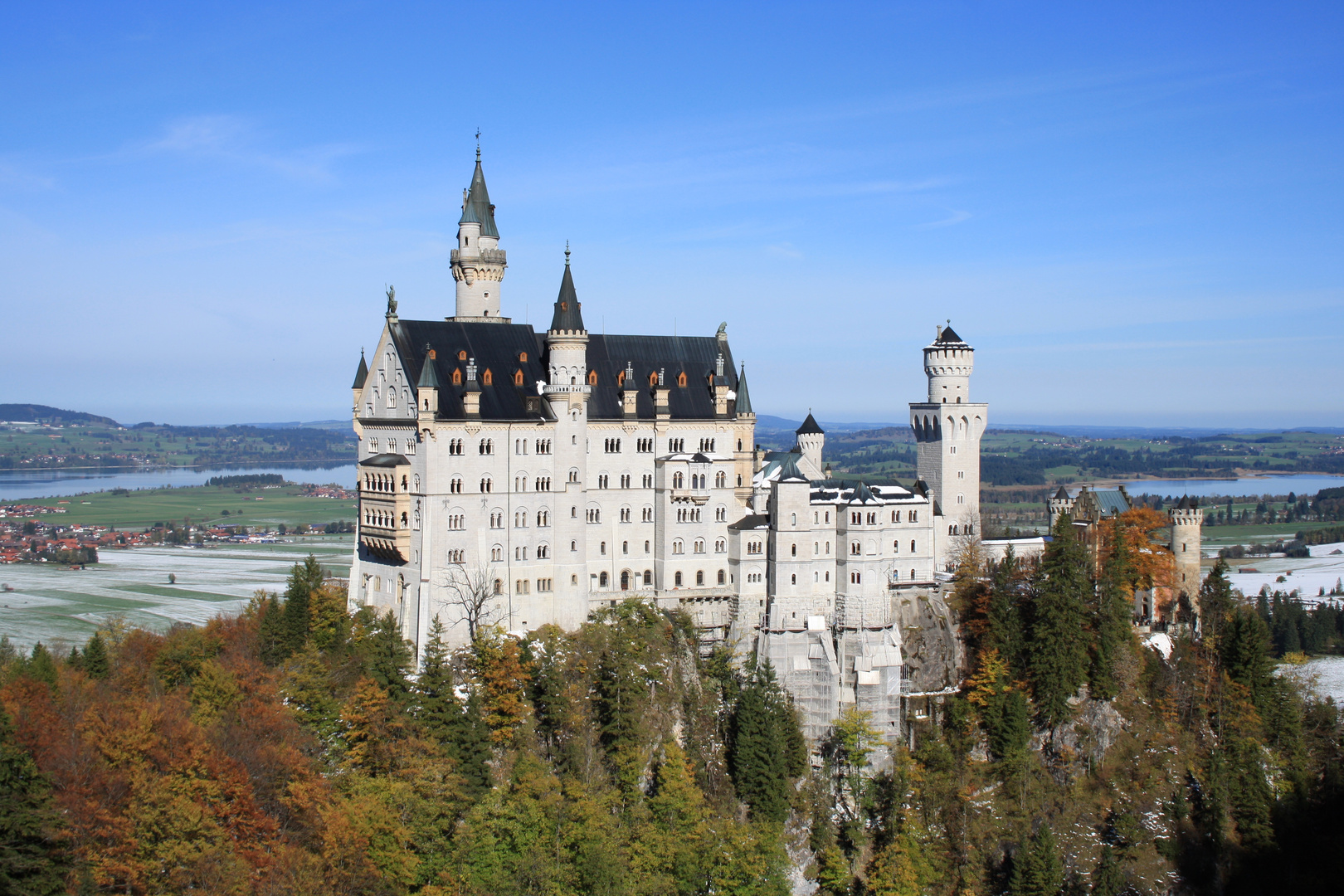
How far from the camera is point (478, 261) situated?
8175 centimetres

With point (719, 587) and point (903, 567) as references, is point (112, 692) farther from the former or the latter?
point (903, 567)

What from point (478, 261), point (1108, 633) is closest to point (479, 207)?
point (478, 261)

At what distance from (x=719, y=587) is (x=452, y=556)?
17257 millimetres

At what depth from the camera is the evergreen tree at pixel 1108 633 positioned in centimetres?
7706

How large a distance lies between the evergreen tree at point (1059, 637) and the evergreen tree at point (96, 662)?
180 feet

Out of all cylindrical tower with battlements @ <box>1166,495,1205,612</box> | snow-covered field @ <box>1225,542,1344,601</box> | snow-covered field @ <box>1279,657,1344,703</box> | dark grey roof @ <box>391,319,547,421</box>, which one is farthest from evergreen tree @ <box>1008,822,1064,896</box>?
snow-covered field @ <box>1225,542,1344,601</box>

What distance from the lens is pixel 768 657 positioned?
76062 millimetres

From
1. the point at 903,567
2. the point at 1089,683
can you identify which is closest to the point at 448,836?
the point at 903,567

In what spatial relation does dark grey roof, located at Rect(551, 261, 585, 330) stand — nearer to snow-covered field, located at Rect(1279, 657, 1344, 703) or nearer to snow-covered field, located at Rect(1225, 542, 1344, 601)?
snow-covered field, located at Rect(1279, 657, 1344, 703)

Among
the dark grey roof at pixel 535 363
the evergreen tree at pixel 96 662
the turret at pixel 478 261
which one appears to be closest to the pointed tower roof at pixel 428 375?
the dark grey roof at pixel 535 363

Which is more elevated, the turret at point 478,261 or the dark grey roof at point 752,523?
the turret at point 478,261

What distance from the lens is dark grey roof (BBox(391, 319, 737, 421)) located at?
7319cm

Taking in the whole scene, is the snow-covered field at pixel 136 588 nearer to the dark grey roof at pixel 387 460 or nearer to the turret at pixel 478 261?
the dark grey roof at pixel 387 460

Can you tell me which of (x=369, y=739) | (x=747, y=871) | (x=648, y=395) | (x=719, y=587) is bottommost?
(x=747, y=871)
